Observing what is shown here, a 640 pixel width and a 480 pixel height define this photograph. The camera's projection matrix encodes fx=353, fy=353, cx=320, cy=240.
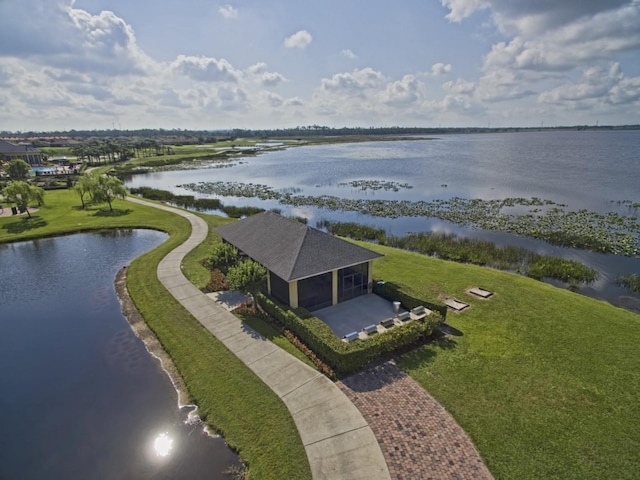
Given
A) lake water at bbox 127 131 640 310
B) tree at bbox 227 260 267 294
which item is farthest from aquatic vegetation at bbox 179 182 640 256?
tree at bbox 227 260 267 294

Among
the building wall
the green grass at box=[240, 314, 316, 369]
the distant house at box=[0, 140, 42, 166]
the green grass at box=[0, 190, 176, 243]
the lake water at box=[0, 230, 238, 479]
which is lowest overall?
the lake water at box=[0, 230, 238, 479]

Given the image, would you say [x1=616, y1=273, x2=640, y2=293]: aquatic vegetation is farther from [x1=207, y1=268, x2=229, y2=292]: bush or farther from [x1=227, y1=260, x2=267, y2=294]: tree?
[x1=207, y1=268, x2=229, y2=292]: bush

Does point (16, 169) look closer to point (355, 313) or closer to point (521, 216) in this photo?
point (355, 313)

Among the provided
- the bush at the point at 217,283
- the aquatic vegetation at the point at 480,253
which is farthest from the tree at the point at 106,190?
the bush at the point at 217,283

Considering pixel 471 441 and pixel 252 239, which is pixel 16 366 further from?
pixel 471 441

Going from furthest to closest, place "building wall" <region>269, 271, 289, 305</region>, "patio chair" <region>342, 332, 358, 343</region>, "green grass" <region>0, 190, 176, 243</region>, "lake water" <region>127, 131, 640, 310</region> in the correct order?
"green grass" <region>0, 190, 176, 243</region> → "lake water" <region>127, 131, 640, 310</region> → "building wall" <region>269, 271, 289, 305</region> → "patio chair" <region>342, 332, 358, 343</region>

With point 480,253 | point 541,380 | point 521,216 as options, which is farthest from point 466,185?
point 541,380

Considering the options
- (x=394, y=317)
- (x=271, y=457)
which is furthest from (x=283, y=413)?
(x=394, y=317)
